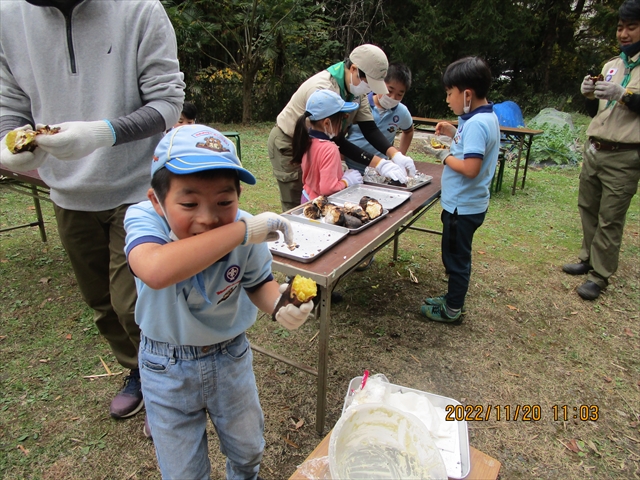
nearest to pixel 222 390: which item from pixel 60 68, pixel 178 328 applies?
pixel 178 328

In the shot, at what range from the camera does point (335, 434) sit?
1.33 meters

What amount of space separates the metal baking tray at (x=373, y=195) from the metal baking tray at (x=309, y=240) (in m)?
0.48

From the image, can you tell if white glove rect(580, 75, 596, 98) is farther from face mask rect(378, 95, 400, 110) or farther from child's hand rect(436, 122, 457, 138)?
face mask rect(378, 95, 400, 110)

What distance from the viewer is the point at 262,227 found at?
1156 mm

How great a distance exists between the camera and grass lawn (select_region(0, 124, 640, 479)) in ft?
6.86

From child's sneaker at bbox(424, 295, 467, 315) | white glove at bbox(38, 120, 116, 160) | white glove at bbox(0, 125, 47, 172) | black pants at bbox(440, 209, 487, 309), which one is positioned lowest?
child's sneaker at bbox(424, 295, 467, 315)

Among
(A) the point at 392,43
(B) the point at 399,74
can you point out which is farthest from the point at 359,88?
(A) the point at 392,43

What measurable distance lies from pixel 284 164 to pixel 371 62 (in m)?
0.96

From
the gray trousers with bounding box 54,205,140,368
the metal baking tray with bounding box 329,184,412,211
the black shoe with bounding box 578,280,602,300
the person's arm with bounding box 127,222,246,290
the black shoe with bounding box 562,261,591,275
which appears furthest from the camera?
the black shoe with bounding box 562,261,591,275

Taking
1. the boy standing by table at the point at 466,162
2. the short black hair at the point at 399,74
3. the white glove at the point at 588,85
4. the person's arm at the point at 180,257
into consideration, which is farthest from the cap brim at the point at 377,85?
the person's arm at the point at 180,257

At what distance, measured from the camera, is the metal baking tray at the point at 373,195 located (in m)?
2.76

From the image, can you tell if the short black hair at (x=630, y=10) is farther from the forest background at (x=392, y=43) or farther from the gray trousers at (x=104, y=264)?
the forest background at (x=392, y=43)

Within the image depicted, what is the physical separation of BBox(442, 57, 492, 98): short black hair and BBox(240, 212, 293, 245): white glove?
200 cm

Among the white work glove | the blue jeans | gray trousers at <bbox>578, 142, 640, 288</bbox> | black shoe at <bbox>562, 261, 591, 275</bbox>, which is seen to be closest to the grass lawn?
black shoe at <bbox>562, 261, 591, 275</bbox>
